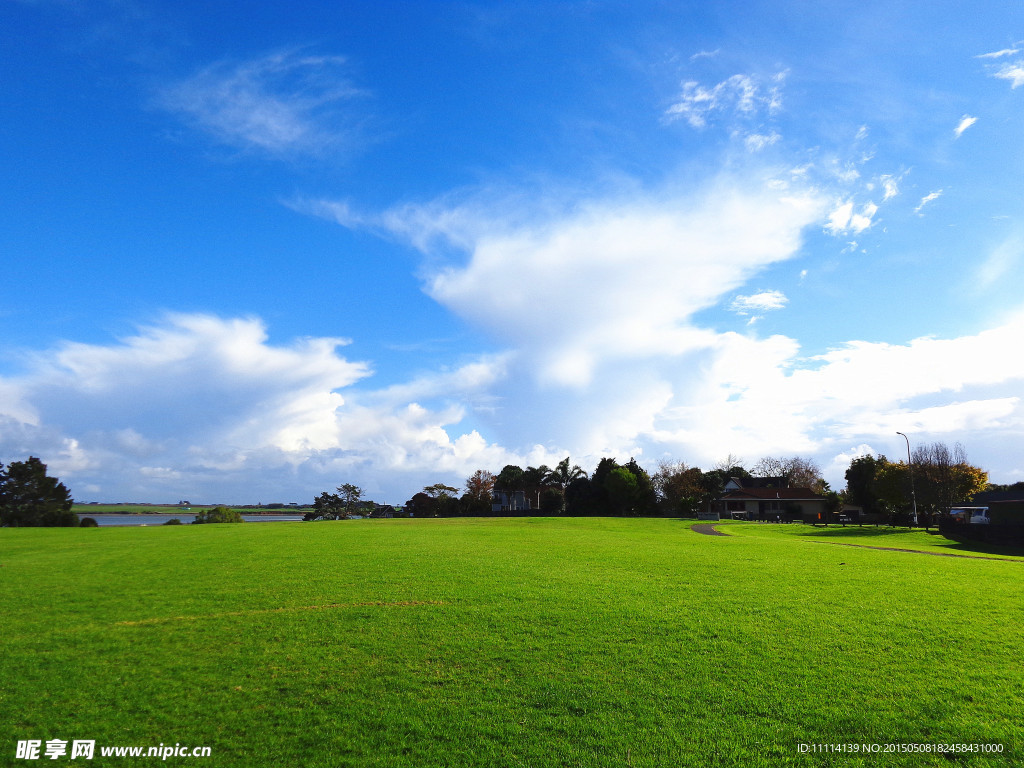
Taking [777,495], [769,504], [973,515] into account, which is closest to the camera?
[973,515]

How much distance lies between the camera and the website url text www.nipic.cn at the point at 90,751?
6781 mm

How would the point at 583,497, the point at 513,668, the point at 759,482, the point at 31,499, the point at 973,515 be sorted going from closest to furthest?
the point at 513,668 → the point at 973,515 → the point at 31,499 → the point at 583,497 → the point at 759,482

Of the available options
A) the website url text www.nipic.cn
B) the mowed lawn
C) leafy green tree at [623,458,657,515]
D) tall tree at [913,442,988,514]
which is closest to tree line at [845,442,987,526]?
tall tree at [913,442,988,514]

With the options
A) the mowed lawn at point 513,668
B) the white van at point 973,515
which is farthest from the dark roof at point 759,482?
the mowed lawn at point 513,668

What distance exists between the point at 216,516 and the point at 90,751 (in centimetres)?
A: 6686

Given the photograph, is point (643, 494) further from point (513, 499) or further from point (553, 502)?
point (513, 499)

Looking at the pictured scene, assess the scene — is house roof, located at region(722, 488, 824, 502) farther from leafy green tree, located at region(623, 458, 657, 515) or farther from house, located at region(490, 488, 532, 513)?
house, located at region(490, 488, 532, 513)

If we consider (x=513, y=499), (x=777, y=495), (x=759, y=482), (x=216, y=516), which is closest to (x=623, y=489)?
(x=777, y=495)

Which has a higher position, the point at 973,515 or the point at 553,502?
the point at 973,515

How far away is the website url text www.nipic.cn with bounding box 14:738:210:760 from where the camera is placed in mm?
6781

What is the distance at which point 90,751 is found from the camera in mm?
6875

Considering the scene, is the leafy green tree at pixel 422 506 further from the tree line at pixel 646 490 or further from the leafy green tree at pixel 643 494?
the leafy green tree at pixel 643 494

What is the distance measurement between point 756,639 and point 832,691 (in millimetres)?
2359

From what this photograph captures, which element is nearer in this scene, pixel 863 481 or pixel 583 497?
pixel 863 481
